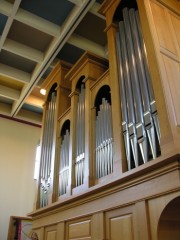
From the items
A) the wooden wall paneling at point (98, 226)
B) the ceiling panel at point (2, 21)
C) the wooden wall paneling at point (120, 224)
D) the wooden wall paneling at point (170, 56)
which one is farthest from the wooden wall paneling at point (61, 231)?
the ceiling panel at point (2, 21)

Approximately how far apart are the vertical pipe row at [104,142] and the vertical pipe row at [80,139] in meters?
0.38

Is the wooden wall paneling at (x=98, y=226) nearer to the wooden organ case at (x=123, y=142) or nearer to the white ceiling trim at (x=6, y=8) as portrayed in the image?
the wooden organ case at (x=123, y=142)

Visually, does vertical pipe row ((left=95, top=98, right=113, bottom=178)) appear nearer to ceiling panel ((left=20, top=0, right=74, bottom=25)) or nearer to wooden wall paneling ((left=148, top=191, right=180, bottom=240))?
wooden wall paneling ((left=148, top=191, right=180, bottom=240))

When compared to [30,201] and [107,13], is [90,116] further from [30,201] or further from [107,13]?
[30,201]

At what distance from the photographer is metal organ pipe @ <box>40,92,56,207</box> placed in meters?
5.12

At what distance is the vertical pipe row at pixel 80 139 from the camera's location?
164 inches

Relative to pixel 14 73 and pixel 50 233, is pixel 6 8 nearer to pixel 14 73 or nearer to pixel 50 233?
pixel 14 73

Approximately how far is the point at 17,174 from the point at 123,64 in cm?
532

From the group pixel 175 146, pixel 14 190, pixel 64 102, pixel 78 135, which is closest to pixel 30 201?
pixel 14 190

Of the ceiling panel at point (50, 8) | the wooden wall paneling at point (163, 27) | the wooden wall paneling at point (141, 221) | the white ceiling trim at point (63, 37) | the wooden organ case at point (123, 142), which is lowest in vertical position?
the wooden wall paneling at point (141, 221)

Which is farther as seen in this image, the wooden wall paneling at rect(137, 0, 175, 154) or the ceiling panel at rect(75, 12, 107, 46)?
the ceiling panel at rect(75, 12, 107, 46)

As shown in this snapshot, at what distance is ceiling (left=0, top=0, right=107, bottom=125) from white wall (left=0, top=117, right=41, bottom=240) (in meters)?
1.35

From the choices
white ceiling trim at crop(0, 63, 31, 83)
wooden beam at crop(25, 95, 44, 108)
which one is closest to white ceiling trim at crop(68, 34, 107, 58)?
white ceiling trim at crop(0, 63, 31, 83)

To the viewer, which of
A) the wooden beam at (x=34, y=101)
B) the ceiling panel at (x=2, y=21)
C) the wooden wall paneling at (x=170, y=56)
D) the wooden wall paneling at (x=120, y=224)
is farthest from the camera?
the wooden beam at (x=34, y=101)
